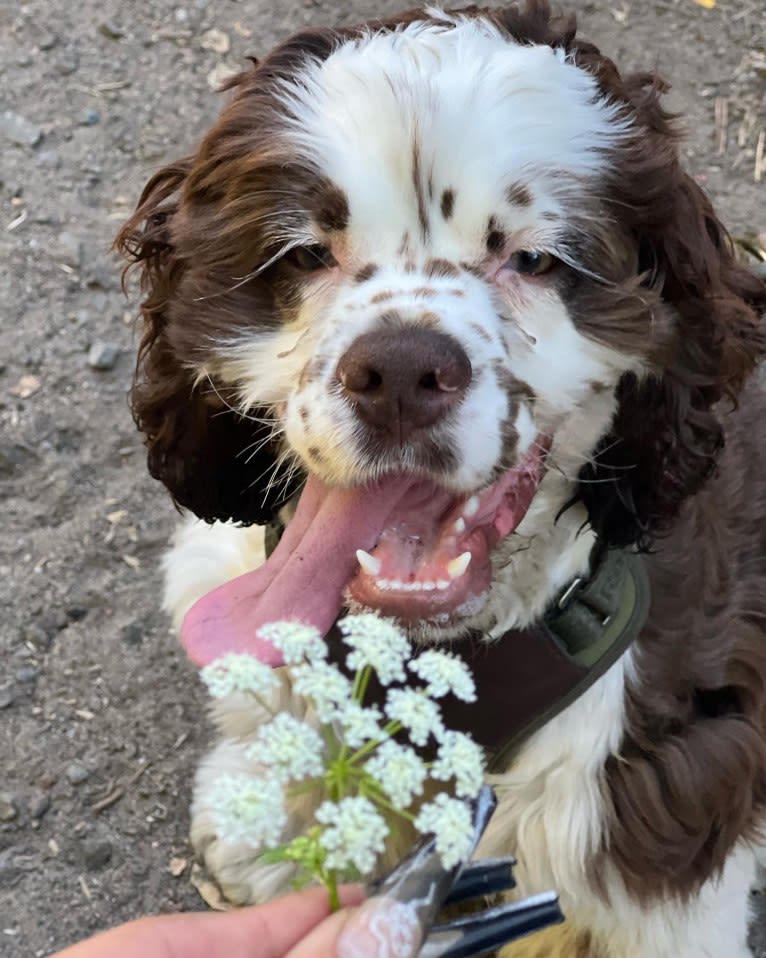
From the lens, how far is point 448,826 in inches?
31.3

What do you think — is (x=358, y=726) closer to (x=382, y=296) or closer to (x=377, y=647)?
(x=377, y=647)

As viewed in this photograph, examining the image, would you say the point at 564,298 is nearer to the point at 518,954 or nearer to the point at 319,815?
the point at 319,815

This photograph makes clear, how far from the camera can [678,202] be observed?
1664 millimetres

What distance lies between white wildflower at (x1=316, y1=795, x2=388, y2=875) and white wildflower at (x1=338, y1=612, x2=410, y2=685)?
90 mm

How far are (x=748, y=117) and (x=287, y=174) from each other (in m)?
2.80

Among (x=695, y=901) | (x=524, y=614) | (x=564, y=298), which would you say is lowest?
(x=695, y=901)

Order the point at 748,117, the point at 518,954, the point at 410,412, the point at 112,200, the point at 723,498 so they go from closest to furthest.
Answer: the point at 410,412
the point at 723,498
the point at 518,954
the point at 112,200
the point at 748,117

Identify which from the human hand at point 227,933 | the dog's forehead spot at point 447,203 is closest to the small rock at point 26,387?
the dog's forehead spot at point 447,203

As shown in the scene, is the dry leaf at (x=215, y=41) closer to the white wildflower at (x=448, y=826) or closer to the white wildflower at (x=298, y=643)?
the white wildflower at (x=298, y=643)

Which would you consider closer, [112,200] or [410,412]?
[410,412]

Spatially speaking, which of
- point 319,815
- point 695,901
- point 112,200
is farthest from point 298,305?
point 112,200

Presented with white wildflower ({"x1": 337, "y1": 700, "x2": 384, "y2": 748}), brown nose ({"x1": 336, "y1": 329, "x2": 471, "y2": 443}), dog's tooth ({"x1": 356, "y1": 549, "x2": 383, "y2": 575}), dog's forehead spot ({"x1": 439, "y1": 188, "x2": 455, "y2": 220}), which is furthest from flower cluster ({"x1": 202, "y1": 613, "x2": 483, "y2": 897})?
dog's forehead spot ({"x1": 439, "y1": 188, "x2": 455, "y2": 220})

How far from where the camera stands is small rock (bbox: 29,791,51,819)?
2.55 metres

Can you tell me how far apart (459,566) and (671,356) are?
45 cm
